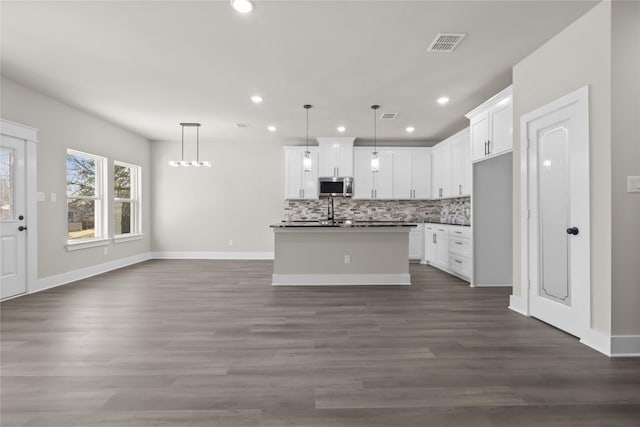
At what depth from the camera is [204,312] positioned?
12.1 feet

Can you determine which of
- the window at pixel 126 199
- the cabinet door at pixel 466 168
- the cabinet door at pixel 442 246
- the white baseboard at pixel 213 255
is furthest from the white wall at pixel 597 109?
the window at pixel 126 199

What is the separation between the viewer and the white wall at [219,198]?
25.9 feet

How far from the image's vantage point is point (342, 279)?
513 centimetres

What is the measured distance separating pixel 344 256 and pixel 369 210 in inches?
115

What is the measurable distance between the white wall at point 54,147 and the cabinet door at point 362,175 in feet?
16.4

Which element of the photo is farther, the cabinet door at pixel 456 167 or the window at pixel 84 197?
the cabinet door at pixel 456 167

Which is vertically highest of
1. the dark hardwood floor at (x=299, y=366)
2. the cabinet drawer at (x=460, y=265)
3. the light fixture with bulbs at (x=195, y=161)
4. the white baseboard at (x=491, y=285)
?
the light fixture with bulbs at (x=195, y=161)

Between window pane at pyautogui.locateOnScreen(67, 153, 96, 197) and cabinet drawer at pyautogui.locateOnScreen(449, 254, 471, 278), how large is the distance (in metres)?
6.62

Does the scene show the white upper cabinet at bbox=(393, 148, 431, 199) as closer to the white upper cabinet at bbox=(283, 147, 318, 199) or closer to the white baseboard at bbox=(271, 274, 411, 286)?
the white upper cabinet at bbox=(283, 147, 318, 199)

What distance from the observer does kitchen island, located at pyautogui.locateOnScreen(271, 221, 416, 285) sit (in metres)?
5.14

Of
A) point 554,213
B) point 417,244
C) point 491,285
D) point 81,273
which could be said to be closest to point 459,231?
point 491,285

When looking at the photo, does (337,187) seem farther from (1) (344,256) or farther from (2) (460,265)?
(2) (460,265)

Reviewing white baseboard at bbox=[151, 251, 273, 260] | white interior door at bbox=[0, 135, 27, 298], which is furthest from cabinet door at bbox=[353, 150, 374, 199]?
white interior door at bbox=[0, 135, 27, 298]

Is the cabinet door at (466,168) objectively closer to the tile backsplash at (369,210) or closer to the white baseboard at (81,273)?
the tile backsplash at (369,210)
